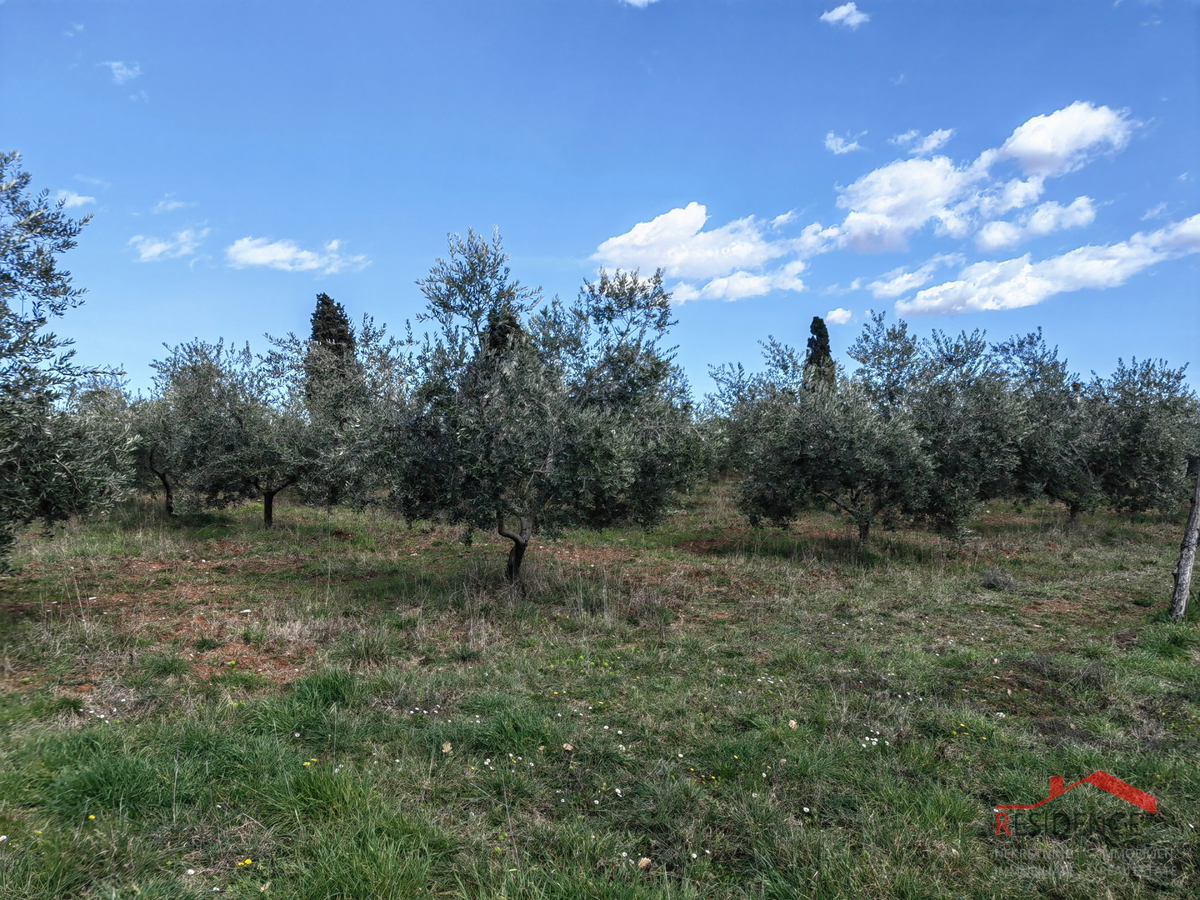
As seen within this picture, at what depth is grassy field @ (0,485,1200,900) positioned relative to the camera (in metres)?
3.96

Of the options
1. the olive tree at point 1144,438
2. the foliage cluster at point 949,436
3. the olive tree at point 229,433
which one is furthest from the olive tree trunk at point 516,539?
the olive tree at point 1144,438

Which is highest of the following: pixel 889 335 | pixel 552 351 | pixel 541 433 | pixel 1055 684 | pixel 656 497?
pixel 889 335

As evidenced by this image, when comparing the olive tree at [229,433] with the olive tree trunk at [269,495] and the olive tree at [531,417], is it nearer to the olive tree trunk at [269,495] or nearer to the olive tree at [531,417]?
the olive tree trunk at [269,495]

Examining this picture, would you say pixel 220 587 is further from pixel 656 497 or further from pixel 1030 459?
pixel 1030 459

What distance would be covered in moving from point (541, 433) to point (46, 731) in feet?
23.5

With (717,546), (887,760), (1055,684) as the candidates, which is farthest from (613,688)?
(717,546)

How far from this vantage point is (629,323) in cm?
1234

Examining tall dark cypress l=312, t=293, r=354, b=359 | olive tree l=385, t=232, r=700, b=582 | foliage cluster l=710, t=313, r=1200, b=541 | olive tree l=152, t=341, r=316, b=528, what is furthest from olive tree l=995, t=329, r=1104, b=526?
tall dark cypress l=312, t=293, r=354, b=359

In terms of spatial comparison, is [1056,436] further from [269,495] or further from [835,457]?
[269,495]

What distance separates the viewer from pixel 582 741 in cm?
575

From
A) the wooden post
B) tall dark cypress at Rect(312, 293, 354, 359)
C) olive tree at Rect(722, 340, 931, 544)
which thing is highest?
tall dark cypress at Rect(312, 293, 354, 359)

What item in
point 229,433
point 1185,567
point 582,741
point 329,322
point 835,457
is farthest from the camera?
point 329,322

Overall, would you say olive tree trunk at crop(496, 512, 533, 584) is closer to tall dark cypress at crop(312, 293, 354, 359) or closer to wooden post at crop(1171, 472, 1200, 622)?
wooden post at crop(1171, 472, 1200, 622)

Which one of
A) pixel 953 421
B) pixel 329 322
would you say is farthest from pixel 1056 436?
pixel 329 322
